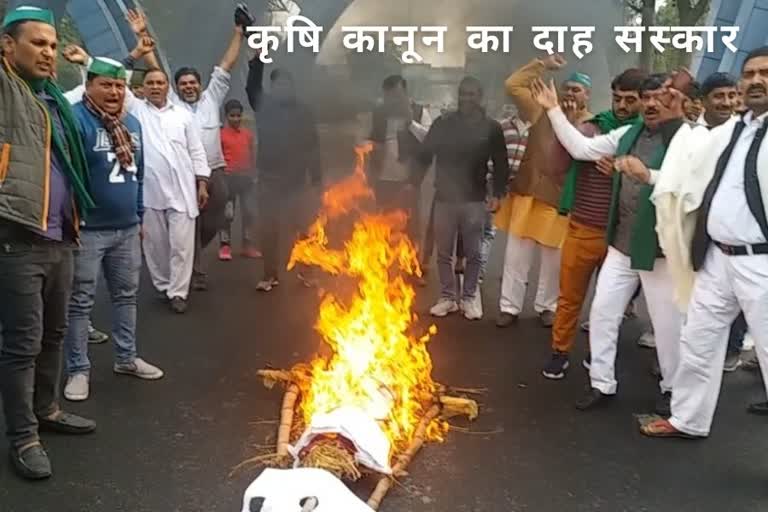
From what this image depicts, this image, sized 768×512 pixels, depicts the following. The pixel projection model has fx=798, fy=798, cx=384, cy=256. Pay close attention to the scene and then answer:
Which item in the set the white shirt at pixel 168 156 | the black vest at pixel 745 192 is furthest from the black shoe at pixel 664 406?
the white shirt at pixel 168 156

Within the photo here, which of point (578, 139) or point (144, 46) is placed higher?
point (144, 46)

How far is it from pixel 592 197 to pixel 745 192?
3.43ft

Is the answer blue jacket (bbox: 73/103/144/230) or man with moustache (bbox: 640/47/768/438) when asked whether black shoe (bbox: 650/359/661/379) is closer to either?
man with moustache (bbox: 640/47/768/438)

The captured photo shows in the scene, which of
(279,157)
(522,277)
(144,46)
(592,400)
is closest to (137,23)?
(144,46)

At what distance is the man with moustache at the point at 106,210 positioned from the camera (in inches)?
157

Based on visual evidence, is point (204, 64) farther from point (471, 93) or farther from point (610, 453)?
point (610, 453)

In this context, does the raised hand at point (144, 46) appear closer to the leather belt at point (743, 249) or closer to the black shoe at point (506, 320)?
the black shoe at point (506, 320)

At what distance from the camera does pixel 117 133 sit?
4.07m

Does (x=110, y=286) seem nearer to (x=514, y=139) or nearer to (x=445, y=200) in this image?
(x=445, y=200)

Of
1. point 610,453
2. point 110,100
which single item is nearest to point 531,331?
point 610,453

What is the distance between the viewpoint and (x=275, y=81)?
231 inches

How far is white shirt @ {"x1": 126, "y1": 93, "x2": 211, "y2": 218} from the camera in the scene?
5746mm

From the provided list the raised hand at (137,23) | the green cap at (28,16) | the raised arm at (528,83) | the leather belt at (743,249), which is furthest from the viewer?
the raised hand at (137,23)

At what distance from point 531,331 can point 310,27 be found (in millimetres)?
2710
